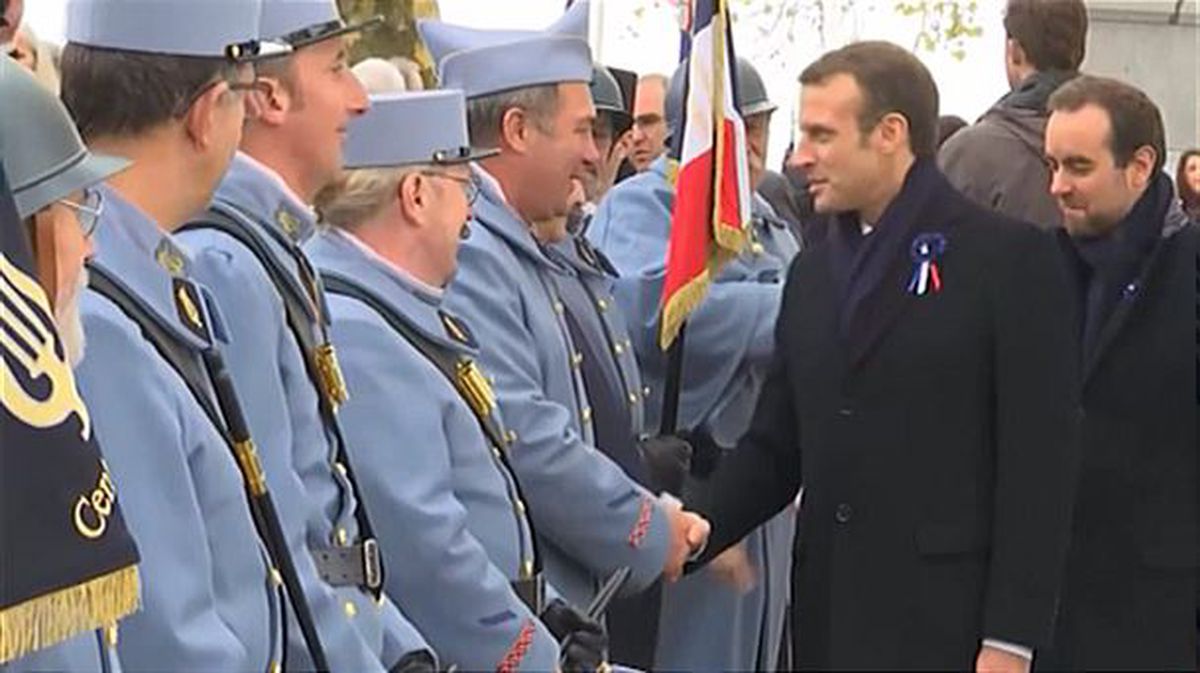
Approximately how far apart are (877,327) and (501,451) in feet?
3.73

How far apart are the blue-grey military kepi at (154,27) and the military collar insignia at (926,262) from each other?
6.71 feet

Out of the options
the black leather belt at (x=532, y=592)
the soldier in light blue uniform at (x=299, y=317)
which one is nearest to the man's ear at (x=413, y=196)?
the soldier in light blue uniform at (x=299, y=317)

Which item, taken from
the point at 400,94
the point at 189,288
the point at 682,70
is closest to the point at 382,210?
the point at 400,94

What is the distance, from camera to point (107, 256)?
106 inches

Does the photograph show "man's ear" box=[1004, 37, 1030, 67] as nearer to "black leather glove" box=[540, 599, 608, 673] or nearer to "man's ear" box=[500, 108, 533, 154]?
"man's ear" box=[500, 108, 533, 154]

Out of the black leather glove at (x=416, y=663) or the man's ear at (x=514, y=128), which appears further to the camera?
the man's ear at (x=514, y=128)

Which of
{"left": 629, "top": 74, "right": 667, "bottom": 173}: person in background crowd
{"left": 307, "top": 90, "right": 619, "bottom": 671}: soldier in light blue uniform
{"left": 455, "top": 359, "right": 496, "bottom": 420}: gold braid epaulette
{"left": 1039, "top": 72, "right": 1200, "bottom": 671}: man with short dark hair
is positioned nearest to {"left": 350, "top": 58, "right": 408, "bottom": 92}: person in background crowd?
{"left": 307, "top": 90, "right": 619, "bottom": 671}: soldier in light blue uniform

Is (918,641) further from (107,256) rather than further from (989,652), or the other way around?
(107,256)

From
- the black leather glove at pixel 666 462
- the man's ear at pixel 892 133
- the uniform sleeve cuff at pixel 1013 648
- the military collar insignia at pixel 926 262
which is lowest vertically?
the uniform sleeve cuff at pixel 1013 648

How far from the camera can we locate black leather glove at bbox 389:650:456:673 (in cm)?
329

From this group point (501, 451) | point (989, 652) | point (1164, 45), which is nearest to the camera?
point (501, 451)

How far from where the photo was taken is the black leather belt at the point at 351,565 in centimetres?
318

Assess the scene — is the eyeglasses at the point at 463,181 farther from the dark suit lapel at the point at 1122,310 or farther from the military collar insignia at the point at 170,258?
the dark suit lapel at the point at 1122,310

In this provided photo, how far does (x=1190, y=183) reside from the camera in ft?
24.6
